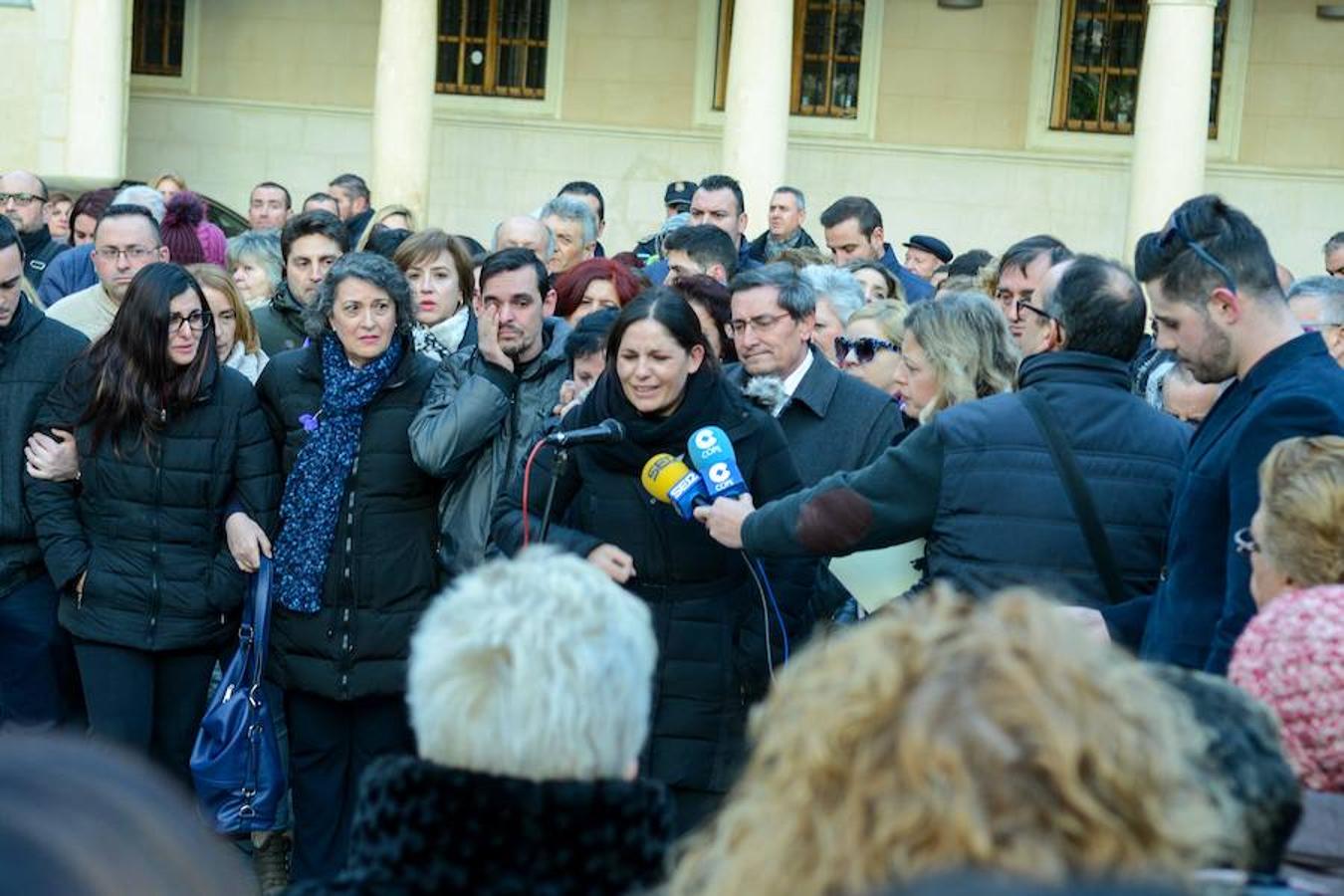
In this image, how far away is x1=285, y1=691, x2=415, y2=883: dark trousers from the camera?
695 cm

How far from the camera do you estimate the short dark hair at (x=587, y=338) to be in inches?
286

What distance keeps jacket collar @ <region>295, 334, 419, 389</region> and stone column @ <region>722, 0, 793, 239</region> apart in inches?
546

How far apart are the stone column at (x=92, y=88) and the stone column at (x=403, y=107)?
2.91 m

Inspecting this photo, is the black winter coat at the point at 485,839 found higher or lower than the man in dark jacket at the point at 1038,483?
lower

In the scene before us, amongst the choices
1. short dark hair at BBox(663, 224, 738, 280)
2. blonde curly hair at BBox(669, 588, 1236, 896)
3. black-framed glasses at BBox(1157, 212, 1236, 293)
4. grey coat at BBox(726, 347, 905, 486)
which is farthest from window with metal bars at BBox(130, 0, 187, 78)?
blonde curly hair at BBox(669, 588, 1236, 896)

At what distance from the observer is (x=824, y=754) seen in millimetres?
2010

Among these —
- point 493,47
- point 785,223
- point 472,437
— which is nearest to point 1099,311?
point 472,437

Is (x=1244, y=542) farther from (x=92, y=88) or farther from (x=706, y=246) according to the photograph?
(x=92, y=88)

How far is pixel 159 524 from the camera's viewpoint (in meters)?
6.91

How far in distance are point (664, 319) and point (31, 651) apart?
106 inches

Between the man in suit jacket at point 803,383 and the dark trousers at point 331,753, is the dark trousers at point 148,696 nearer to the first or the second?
the dark trousers at point 331,753

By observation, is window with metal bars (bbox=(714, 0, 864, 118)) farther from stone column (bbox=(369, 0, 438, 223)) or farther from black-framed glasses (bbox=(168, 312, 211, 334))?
black-framed glasses (bbox=(168, 312, 211, 334))

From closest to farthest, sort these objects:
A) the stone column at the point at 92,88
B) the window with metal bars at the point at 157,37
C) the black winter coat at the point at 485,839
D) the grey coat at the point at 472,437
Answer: the black winter coat at the point at 485,839 → the grey coat at the point at 472,437 → the stone column at the point at 92,88 → the window with metal bars at the point at 157,37

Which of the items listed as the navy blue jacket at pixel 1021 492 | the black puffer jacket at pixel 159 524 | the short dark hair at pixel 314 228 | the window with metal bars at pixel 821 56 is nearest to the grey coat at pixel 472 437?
the black puffer jacket at pixel 159 524
